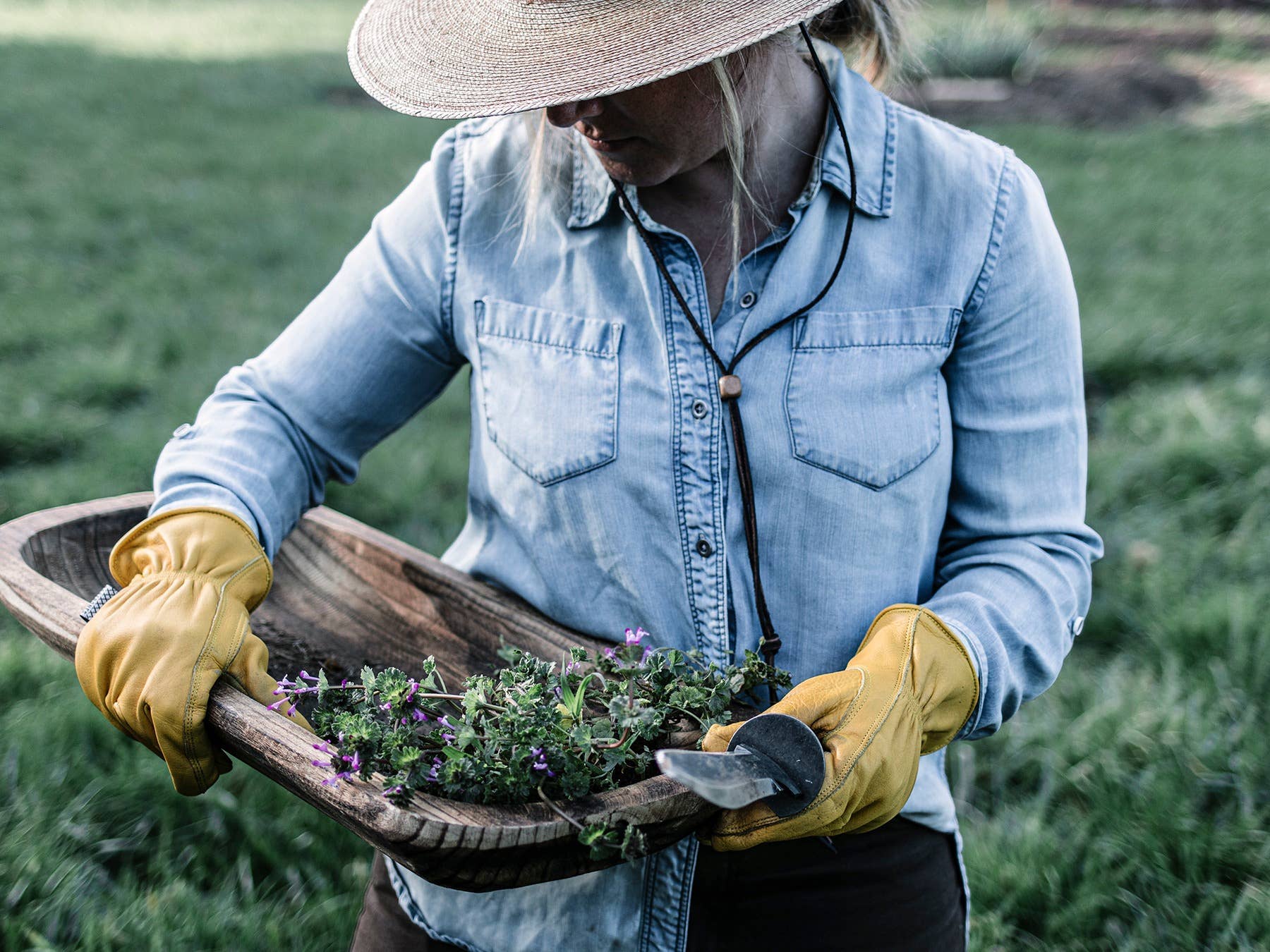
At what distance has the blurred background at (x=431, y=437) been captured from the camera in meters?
2.09

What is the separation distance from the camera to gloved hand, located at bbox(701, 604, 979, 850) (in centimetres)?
124

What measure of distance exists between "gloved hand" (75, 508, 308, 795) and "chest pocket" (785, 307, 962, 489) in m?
0.73

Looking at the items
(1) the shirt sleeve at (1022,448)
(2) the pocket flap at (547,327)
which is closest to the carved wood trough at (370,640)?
(2) the pocket flap at (547,327)

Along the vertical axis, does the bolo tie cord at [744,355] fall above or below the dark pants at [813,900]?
above

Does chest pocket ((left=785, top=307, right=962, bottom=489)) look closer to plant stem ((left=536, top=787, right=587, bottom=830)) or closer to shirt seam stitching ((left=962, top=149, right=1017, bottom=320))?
shirt seam stitching ((left=962, top=149, right=1017, bottom=320))

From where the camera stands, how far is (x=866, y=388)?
1499 millimetres

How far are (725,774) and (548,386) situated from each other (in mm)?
651

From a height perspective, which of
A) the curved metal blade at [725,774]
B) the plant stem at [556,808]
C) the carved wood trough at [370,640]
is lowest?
the carved wood trough at [370,640]

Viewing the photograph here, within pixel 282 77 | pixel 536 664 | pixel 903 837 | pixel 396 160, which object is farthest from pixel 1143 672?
pixel 282 77

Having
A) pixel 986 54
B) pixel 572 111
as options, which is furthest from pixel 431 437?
pixel 986 54

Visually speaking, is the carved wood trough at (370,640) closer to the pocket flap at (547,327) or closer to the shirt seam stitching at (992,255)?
the pocket flap at (547,327)

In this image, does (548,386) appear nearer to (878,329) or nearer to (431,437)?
(878,329)

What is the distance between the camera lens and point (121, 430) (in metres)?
3.72

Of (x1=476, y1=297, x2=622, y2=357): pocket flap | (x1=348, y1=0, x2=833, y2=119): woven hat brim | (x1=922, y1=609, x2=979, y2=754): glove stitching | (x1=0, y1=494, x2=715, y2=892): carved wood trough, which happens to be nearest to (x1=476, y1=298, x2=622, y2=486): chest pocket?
(x1=476, y1=297, x2=622, y2=357): pocket flap
